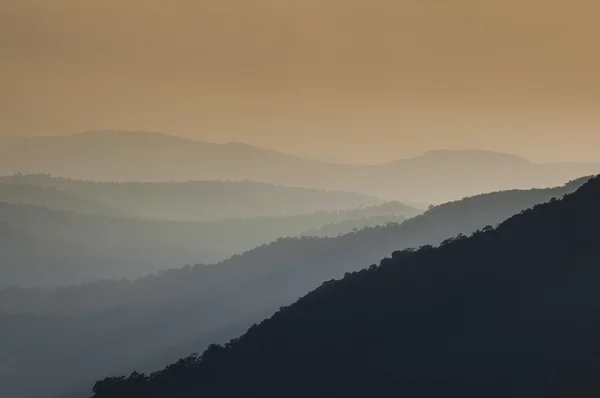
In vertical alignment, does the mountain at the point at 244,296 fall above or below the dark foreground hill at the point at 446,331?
above

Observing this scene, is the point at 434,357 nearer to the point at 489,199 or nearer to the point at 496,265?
the point at 496,265

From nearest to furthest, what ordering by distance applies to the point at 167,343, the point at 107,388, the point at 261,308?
the point at 107,388 → the point at 261,308 → the point at 167,343

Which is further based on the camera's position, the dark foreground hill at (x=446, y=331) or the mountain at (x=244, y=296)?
the mountain at (x=244, y=296)

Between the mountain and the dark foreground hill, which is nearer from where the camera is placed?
the dark foreground hill

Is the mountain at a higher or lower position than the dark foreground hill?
higher

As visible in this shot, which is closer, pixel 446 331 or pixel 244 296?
pixel 446 331

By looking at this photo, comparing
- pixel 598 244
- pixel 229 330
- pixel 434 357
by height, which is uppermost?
pixel 229 330

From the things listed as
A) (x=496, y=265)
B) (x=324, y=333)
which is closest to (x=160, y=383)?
(x=324, y=333)

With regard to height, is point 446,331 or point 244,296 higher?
point 244,296
